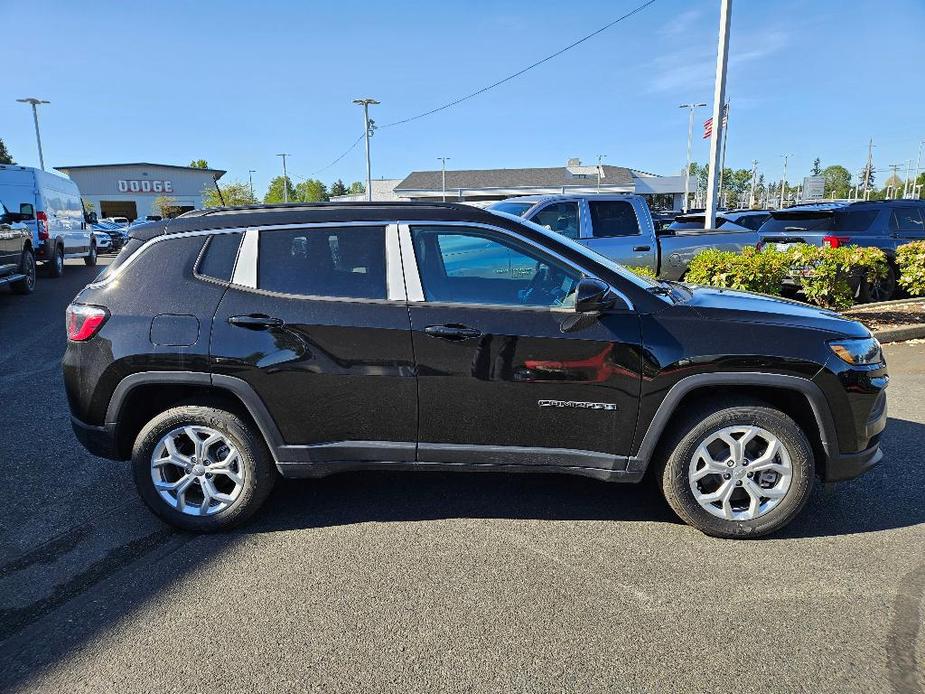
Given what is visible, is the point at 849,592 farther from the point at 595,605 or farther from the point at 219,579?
the point at 219,579

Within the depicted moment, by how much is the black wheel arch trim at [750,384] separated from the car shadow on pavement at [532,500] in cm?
58

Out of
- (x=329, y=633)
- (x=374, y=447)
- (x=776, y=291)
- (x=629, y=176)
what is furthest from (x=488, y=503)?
(x=629, y=176)

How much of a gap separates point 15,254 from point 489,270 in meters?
12.1

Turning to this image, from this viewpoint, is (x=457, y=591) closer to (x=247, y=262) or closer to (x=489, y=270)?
(x=489, y=270)

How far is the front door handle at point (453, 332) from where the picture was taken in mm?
3275

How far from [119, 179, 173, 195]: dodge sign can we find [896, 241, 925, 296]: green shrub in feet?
245

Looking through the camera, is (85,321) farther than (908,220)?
No

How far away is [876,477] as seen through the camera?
4.12 meters

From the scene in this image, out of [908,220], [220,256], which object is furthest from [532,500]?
[908,220]

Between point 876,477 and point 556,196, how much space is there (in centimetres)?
669

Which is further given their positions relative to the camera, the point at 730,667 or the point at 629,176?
the point at 629,176

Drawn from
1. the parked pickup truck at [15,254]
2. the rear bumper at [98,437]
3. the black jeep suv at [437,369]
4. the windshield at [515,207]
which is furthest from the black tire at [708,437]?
the parked pickup truck at [15,254]

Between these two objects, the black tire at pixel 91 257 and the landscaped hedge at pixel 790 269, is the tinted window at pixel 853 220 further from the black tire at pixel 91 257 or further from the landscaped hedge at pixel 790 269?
the black tire at pixel 91 257

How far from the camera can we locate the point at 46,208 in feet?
50.7
